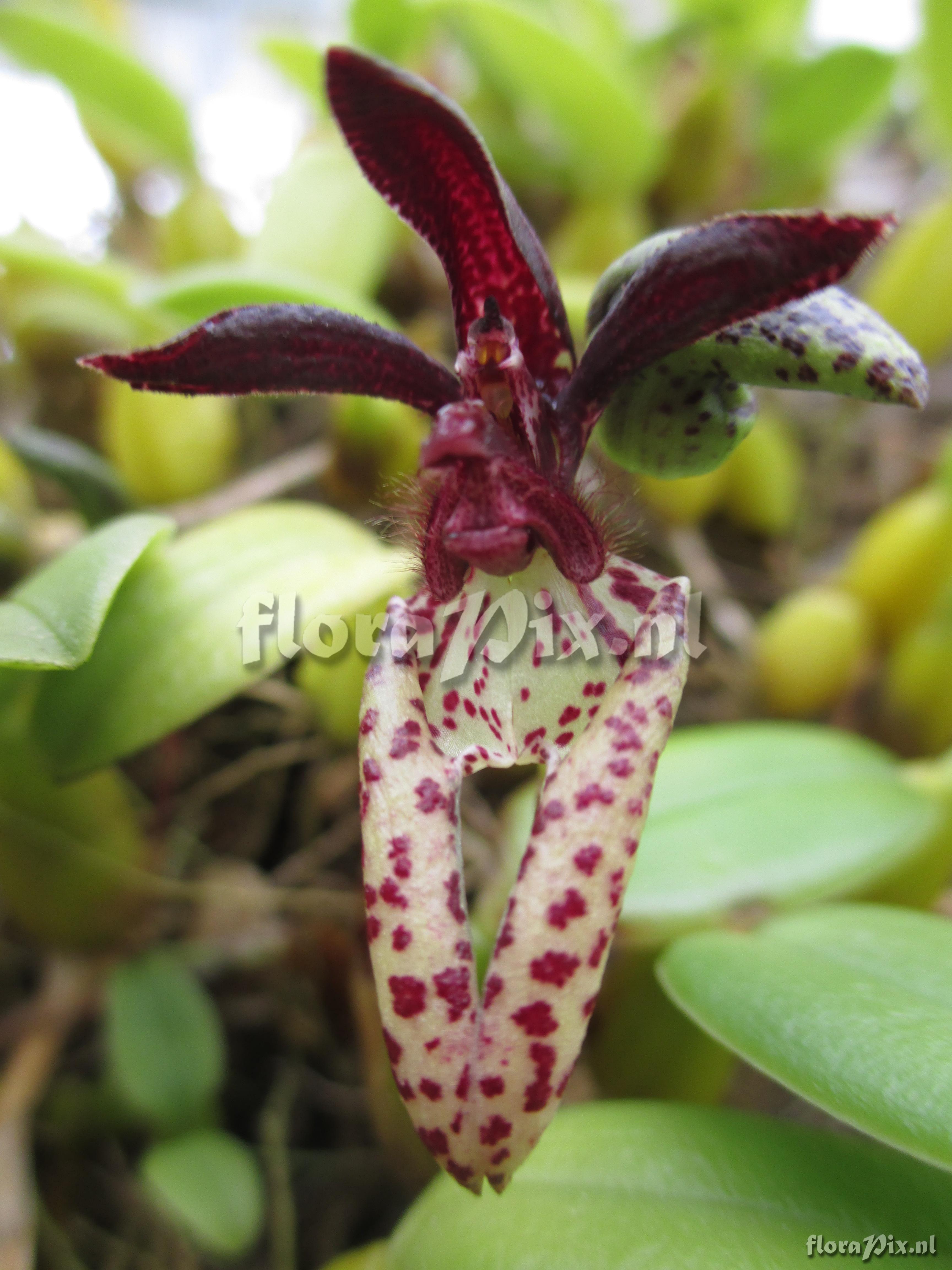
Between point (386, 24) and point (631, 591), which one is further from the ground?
point (386, 24)

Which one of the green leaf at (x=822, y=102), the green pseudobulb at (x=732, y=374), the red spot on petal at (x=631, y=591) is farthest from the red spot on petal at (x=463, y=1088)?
the green leaf at (x=822, y=102)

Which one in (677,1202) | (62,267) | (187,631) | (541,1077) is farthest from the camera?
(62,267)

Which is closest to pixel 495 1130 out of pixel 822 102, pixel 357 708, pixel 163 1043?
pixel 357 708

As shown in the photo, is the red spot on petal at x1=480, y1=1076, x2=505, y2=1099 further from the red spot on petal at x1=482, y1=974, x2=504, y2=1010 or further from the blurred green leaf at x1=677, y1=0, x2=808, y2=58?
the blurred green leaf at x1=677, y1=0, x2=808, y2=58

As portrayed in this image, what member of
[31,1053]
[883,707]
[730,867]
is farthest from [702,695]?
[31,1053]

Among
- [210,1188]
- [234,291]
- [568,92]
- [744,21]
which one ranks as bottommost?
[210,1188]

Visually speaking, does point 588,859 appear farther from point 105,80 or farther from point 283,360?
point 105,80
